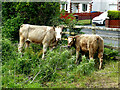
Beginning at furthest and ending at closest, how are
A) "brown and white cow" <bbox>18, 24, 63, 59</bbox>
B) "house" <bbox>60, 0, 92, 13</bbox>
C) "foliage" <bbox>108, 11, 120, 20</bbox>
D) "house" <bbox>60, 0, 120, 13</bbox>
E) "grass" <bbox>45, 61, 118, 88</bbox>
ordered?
"foliage" <bbox>108, 11, 120, 20</bbox> → "house" <bbox>60, 0, 92, 13</bbox> → "house" <bbox>60, 0, 120, 13</bbox> → "brown and white cow" <bbox>18, 24, 63, 59</bbox> → "grass" <bbox>45, 61, 118, 88</bbox>

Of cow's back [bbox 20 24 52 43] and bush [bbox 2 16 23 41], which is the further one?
bush [bbox 2 16 23 41]

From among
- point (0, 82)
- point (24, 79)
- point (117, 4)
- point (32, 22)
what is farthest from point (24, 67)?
point (117, 4)

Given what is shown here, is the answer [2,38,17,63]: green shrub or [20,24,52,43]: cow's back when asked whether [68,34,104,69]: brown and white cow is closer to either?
[20,24,52,43]: cow's back

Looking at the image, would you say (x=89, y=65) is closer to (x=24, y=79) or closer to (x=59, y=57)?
(x=59, y=57)

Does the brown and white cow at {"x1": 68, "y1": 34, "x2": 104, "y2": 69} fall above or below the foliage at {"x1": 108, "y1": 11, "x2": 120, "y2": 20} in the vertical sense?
below

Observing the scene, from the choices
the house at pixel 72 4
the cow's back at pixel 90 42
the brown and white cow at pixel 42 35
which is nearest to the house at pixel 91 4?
the house at pixel 72 4

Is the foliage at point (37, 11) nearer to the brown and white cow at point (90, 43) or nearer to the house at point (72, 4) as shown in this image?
the house at point (72, 4)

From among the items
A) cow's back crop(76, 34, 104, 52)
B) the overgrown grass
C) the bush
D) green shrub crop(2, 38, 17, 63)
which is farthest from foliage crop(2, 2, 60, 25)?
cow's back crop(76, 34, 104, 52)

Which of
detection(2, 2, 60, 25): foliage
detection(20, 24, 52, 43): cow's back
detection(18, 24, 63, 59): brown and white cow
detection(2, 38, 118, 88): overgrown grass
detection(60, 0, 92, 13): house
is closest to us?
detection(2, 38, 118, 88): overgrown grass

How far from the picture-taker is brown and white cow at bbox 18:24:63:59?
28.2ft

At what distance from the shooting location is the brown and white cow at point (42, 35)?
859cm

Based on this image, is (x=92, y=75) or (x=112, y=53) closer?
(x=92, y=75)

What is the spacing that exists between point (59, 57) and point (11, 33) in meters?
4.54

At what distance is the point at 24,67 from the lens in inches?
297
